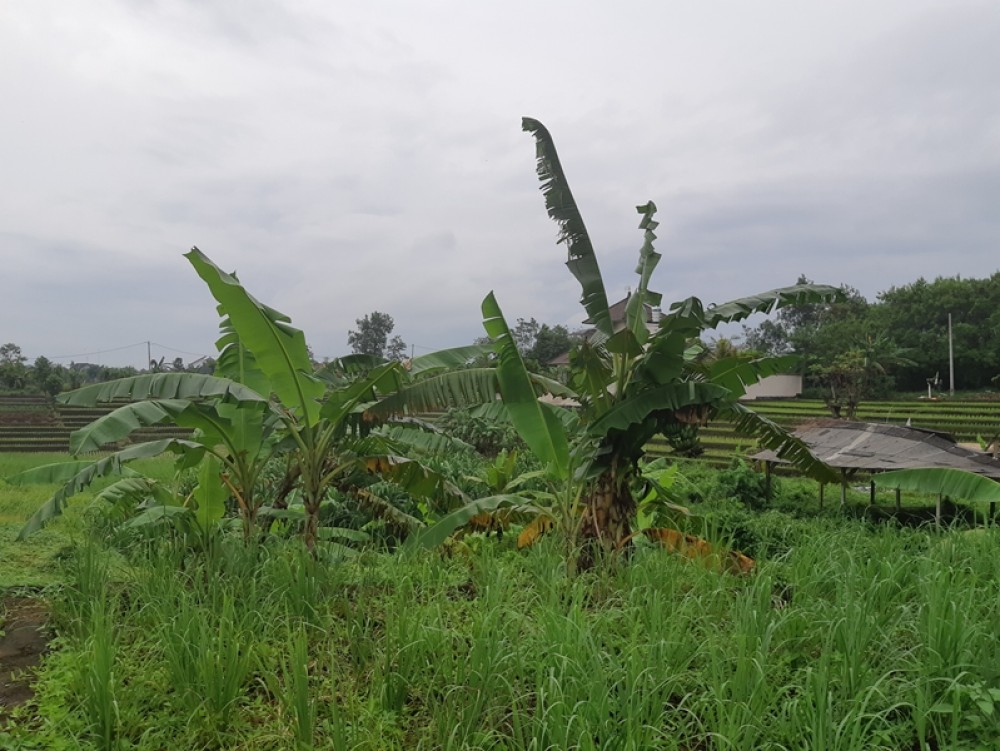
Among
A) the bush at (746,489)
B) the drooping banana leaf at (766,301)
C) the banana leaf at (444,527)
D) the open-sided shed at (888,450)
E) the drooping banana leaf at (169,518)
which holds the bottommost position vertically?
the bush at (746,489)

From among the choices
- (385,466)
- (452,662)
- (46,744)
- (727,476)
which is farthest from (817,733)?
(727,476)

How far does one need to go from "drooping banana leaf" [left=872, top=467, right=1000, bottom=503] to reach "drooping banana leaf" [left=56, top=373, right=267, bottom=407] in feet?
14.8

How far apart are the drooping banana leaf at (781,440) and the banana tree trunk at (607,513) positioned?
3.30 ft

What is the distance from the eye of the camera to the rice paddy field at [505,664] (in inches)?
93.5

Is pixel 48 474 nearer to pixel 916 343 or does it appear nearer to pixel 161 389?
pixel 161 389

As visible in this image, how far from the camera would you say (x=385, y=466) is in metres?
5.76

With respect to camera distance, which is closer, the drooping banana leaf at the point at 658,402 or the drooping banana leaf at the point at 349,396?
the drooping banana leaf at the point at 658,402

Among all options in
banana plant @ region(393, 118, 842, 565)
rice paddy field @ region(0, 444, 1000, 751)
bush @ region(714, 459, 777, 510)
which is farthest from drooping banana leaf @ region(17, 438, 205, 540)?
bush @ region(714, 459, 777, 510)

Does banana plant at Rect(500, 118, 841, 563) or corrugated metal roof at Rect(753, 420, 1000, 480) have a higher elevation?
banana plant at Rect(500, 118, 841, 563)

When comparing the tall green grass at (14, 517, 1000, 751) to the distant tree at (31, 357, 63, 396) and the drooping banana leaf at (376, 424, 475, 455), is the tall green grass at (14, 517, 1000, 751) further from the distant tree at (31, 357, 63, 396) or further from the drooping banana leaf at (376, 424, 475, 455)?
the distant tree at (31, 357, 63, 396)

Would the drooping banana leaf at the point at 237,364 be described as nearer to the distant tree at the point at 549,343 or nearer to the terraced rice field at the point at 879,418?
the terraced rice field at the point at 879,418

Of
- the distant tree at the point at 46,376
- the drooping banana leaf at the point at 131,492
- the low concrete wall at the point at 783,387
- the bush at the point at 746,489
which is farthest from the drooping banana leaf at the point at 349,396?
the low concrete wall at the point at 783,387

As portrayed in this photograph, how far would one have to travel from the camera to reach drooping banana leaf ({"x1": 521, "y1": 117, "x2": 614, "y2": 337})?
17.6 feet

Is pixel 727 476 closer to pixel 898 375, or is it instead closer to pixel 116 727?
pixel 116 727
